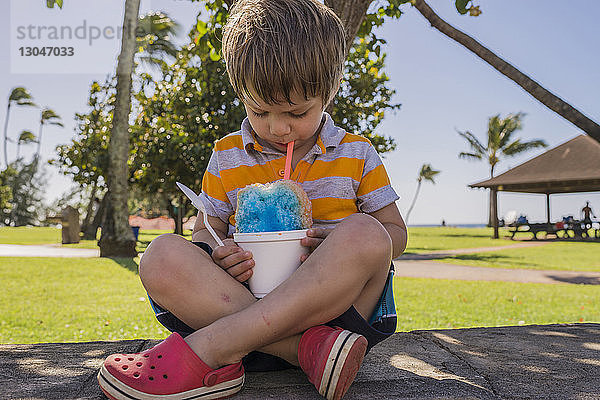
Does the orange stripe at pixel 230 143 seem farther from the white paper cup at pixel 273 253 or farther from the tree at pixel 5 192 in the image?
the tree at pixel 5 192

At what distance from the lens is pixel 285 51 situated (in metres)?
1.51

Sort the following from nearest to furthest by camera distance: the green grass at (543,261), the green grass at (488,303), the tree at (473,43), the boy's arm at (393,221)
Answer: the boy's arm at (393,221) < the tree at (473,43) < the green grass at (488,303) < the green grass at (543,261)

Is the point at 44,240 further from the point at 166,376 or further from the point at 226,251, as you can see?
the point at 166,376

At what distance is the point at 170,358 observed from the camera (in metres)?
1.30

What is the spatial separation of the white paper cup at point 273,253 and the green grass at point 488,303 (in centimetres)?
284

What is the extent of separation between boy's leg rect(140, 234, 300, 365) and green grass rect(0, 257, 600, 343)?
7.52ft

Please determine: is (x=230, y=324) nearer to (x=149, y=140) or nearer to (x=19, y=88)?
(x=149, y=140)

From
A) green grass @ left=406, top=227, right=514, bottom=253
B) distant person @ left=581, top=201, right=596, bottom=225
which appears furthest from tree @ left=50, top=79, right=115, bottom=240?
distant person @ left=581, top=201, right=596, bottom=225

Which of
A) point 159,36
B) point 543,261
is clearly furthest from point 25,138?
point 543,261

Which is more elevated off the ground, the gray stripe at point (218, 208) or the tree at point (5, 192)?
the tree at point (5, 192)

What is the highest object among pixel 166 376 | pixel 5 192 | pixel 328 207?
pixel 5 192

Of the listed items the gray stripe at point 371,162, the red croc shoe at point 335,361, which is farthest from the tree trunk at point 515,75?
the red croc shoe at point 335,361

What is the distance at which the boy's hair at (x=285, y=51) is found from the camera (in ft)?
4.95

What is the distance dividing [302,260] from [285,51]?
604mm
